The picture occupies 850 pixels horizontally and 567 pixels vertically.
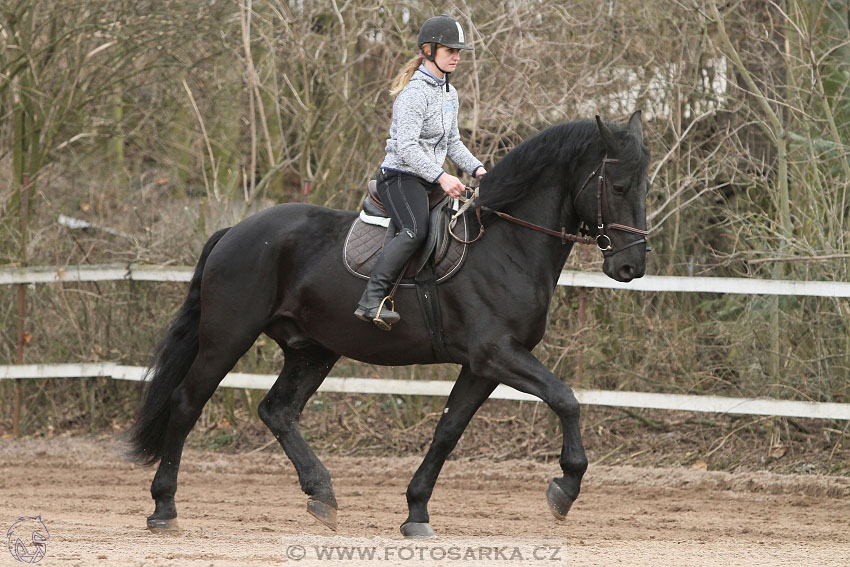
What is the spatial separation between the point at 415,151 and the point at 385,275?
0.70 m

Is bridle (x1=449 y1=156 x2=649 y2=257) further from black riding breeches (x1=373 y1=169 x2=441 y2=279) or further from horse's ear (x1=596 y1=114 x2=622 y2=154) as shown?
black riding breeches (x1=373 y1=169 x2=441 y2=279)

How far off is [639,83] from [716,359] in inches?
112

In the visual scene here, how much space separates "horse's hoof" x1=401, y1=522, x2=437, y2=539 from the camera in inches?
222

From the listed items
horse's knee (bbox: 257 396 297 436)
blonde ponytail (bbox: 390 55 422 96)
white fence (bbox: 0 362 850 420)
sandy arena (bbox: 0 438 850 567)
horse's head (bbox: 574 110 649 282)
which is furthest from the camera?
white fence (bbox: 0 362 850 420)

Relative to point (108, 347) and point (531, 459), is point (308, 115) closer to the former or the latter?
point (108, 347)

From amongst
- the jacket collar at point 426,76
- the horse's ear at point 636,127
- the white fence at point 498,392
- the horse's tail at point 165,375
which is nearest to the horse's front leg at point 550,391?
the horse's ear at point 636,127

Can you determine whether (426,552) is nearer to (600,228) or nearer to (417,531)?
(417,531)

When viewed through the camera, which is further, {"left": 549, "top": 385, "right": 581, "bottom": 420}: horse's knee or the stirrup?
the stirrup

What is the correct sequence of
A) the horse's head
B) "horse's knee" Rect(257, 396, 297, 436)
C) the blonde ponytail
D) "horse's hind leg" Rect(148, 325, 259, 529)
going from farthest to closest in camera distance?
"horse's knee" Rect(257, 396, 297, 436)
"horse's hind leg" Rect(148, 325, 259, 529)
the blonde ponytail
the horse's head

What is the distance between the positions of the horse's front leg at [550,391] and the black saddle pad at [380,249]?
20.9 inches

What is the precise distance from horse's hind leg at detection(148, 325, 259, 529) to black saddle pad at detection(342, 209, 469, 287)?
2.65 ft

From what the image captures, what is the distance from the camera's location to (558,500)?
17.3 ft

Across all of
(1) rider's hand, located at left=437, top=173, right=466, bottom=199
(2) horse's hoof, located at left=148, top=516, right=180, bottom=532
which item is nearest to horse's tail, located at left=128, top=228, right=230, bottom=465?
(2) horse's hoof, located at left=148, top=516, right=180, bottom=532

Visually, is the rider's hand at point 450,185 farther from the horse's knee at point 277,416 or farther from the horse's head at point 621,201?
the horse's knee at point 277,416
